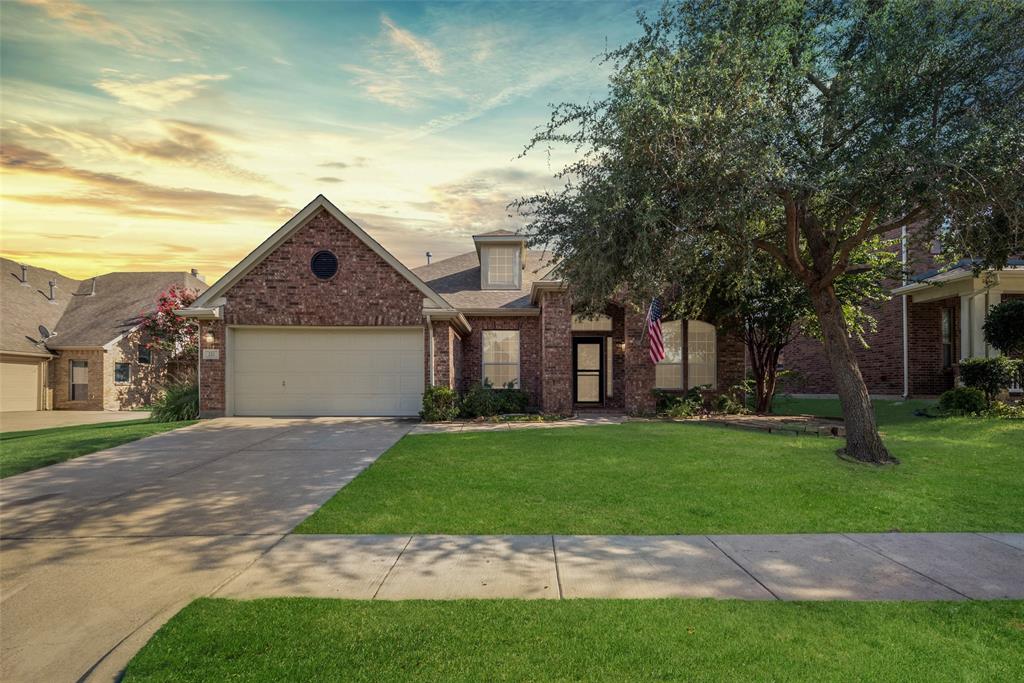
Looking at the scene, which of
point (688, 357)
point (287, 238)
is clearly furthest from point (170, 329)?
point (688, 357)

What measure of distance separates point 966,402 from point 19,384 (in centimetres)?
3304

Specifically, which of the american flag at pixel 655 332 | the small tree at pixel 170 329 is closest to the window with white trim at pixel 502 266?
the american flag at pixel 655 332

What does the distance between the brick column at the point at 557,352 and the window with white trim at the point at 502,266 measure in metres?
4.04

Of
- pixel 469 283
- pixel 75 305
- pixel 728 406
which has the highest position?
A: pixel 469 283

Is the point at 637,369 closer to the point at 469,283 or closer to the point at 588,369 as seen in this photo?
the point at 588,369

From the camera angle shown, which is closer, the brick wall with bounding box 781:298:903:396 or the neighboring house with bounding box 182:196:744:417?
the neighboring house with bounding box 182:196:744:417

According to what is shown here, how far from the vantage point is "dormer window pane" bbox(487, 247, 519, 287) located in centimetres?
2100

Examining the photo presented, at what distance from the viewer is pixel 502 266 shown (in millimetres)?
21016

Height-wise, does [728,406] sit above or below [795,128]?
below

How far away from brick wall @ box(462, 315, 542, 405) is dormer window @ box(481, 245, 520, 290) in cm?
195

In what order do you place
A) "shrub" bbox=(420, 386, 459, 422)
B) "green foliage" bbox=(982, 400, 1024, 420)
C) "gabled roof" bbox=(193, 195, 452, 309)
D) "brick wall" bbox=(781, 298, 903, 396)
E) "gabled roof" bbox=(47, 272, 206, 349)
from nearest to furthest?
"green foliage" bbox=(982, 400, 1024, 420) → "shrub" bbox=(420, 386, 459, 422) → "gabled roof" bbox=(193, 195, 452, 309) → "brick wall" bbox=(781, 298, 903, 396) → "gabled roof" bbox=(47, 272, 206, 349)

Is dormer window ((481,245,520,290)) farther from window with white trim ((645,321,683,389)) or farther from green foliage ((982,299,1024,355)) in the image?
green foliage ((982,299,1024,355))

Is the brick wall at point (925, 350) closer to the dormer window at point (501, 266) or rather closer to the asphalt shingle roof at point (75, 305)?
the dormer window at point (501, 266)

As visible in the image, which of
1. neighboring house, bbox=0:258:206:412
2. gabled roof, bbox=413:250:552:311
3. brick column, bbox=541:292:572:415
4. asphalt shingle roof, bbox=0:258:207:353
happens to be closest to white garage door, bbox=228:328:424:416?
gabled roof, bbox=413:250:552:311
